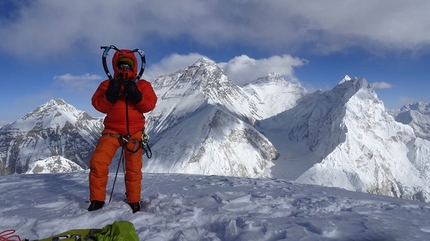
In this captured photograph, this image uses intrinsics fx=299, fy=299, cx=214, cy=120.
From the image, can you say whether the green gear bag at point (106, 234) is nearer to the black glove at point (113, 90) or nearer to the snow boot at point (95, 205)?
the snow boot at point (95, 205)

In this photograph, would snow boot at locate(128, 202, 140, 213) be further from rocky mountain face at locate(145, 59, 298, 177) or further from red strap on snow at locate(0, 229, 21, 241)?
rocky mountain face at locate(145, 59, 298, 177)

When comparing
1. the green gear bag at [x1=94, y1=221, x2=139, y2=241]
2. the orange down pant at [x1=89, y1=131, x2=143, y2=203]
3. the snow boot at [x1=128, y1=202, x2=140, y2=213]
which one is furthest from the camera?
the snow boot at [x1=128, y1=202, x2=140, y2=213]

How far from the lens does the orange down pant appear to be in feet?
20.0

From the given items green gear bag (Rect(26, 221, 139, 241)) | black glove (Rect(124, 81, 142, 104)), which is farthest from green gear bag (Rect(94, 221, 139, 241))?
black glove (Rect(124, 81, 142, 104))

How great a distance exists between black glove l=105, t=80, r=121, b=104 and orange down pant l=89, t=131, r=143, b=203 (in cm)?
94

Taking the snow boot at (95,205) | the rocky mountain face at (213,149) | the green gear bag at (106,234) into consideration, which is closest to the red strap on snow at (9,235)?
the green gear bag at (106,234)

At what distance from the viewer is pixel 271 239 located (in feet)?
15.3

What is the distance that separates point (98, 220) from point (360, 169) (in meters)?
184

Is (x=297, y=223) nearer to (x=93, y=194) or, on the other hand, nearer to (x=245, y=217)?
(x=245, y=217)

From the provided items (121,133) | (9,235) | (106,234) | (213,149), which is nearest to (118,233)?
(106,234)

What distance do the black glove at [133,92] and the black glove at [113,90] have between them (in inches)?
6.0

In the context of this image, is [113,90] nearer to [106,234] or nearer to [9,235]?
[106,234]

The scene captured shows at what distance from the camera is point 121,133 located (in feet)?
21.5

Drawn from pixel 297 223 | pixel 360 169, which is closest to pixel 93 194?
pixel 297 223
